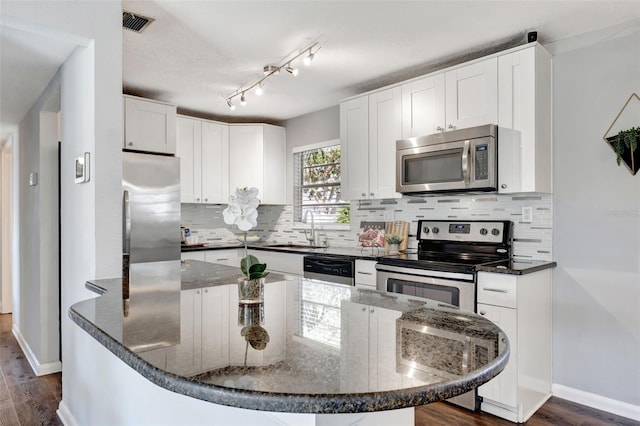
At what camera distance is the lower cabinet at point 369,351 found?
0.75 metres

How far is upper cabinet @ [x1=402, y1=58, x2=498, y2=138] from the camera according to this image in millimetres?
2938

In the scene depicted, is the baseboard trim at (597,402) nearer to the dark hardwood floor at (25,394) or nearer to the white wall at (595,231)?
the white wall at (595,231)

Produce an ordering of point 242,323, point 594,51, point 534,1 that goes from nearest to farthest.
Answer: point 242,323 < point 534,1 < point 594,51

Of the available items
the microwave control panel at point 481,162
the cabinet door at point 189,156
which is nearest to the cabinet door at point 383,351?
the microwave control panel at point 481,162

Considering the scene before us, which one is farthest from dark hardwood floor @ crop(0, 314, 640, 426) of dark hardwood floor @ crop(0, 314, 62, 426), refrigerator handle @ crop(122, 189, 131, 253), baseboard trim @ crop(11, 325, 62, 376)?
refrigerator handle @ crop(122, 189, 131, 253)

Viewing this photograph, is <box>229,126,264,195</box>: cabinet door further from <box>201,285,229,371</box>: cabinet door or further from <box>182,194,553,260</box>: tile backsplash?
<box>201,285,229,371</box>: cabinet door

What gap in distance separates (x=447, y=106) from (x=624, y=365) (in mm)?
2109

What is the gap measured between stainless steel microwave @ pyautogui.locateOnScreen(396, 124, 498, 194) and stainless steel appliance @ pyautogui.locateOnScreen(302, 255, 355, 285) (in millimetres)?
775

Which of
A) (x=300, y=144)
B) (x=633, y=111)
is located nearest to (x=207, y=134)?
(x=300, y=144)

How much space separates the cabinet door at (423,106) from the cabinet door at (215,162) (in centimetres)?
234

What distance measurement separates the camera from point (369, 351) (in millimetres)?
907

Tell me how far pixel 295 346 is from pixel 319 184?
3891 mm

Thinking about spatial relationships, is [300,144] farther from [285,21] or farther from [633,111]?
[633,111]

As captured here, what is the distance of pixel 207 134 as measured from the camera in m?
4.77
